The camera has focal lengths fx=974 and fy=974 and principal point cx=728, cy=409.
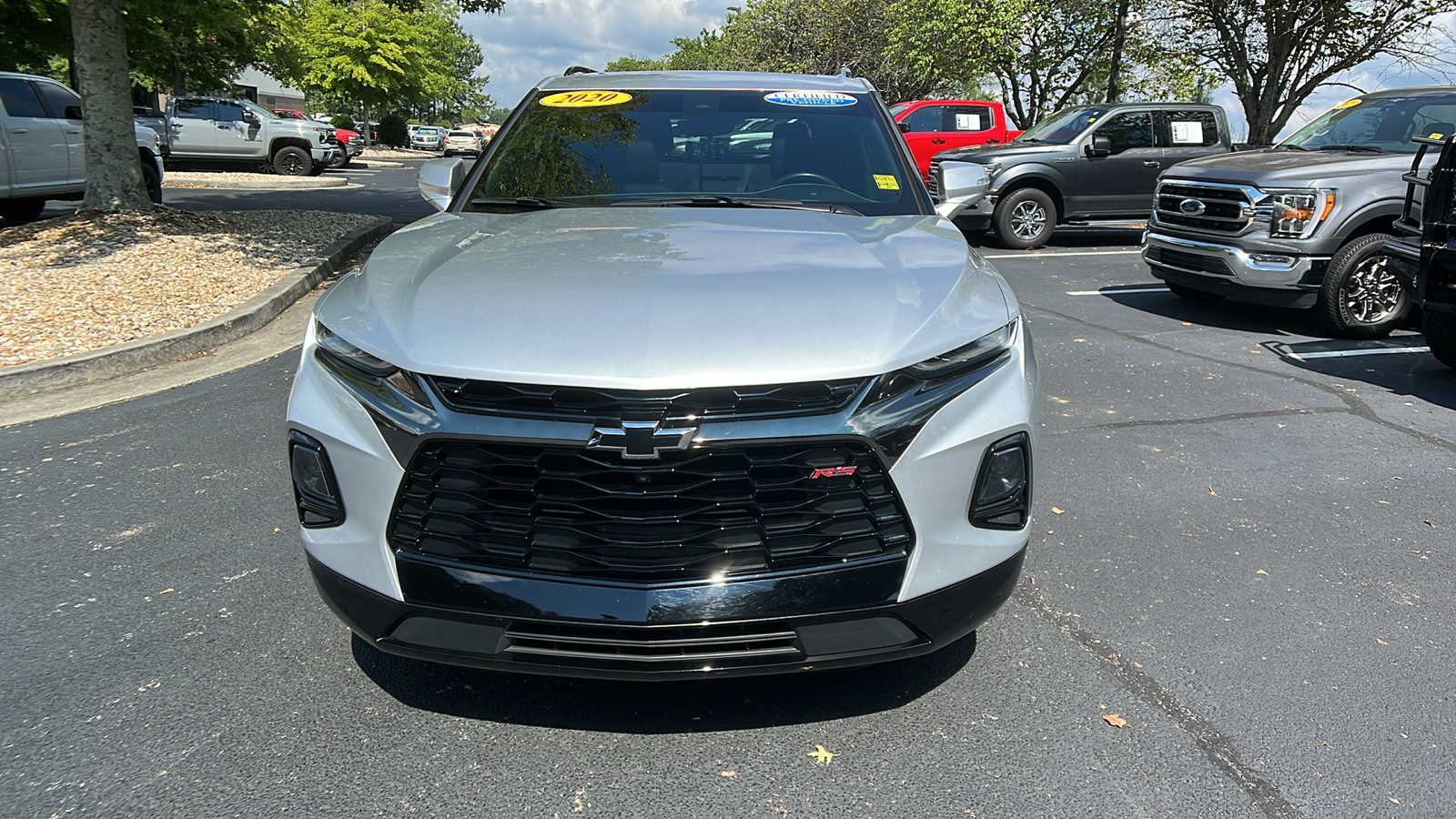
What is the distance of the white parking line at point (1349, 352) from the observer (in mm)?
7250

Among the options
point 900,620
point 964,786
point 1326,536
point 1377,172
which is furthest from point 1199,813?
point 1377,172

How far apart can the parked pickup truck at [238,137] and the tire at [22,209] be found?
11212 millimetres

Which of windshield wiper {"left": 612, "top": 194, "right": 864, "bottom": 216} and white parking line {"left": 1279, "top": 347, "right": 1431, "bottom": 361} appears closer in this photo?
windshield wiper {"left": 612, "top": 194, "right": 864, "bottom": 216}

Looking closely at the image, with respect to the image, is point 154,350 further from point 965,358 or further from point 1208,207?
point 1208,207

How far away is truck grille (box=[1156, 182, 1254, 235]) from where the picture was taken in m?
8.02

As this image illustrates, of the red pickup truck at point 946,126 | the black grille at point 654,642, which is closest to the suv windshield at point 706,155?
the black grille at point 654,642

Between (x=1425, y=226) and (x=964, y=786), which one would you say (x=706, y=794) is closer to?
(x=964, y=786)

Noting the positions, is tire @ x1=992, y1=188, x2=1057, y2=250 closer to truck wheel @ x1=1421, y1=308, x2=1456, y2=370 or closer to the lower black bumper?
truck wheel @ x1=1421, y1=308, x2=1456, y2=370

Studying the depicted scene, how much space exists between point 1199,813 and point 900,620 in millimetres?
830

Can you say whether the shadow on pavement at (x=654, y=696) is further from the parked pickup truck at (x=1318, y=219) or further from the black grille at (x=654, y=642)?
the parked pickup truck at (x=1318, y=219)

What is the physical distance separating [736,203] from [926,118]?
15.0 metres

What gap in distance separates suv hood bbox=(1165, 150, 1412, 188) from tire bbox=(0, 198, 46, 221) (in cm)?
A: 1404

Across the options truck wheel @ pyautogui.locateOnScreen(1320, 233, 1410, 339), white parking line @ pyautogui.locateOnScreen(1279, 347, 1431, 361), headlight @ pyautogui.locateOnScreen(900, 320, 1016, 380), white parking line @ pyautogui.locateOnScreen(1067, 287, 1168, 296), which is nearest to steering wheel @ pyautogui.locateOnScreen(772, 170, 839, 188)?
headlight @ pyautogui.locateOnScreen(900, 320, 1016, 380)

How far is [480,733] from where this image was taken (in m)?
2.55
